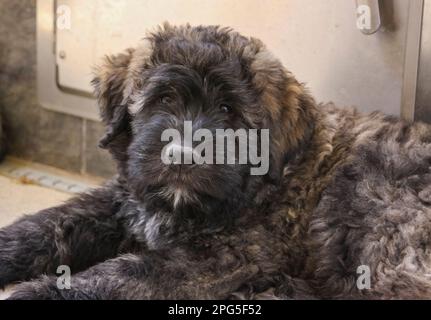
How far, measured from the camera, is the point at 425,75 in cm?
334

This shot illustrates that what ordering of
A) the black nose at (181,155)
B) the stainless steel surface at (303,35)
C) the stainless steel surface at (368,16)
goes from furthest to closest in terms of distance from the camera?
the stainless steel surface at (303,35) < the stainless steel surface at (368,16) < the black nose at (181,155)

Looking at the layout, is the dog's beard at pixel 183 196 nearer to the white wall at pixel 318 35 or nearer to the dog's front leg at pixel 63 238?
the dog's front leg at pixel 63 238

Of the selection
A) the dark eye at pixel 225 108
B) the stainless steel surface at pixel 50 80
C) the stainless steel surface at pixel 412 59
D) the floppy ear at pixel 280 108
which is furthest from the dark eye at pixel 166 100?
the stainless steel surface at pixel 50 80

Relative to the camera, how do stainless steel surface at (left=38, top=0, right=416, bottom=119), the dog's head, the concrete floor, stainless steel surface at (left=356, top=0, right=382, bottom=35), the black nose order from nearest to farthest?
the black nose, the dog's head, stainless steel surface at (left=356, top=0, right=382, bottom=35), stainless steel surface at (left=38, top=0, right=416, bottom=119), the concrete floor

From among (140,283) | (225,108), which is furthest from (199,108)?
(140,283)

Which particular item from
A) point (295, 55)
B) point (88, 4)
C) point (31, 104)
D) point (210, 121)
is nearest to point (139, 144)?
point (210, 121)

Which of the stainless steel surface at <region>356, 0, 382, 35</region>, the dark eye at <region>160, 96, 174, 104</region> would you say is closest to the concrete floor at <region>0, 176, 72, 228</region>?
the dark eye at <region>160, 96, 174, 104</region>

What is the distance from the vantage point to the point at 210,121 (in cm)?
268

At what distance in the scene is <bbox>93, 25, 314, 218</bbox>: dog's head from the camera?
8.73 feet

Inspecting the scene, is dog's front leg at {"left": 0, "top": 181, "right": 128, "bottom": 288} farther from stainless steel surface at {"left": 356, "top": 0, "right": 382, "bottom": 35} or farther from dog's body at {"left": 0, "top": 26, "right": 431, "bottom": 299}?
stainless steel surface at {"left": 356, "top": 0, "right": 382, "bottom": 35}

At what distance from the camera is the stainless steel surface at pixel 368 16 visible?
10.6ft

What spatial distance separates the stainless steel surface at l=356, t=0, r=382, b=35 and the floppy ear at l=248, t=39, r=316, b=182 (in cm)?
54

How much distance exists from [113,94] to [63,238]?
56cm

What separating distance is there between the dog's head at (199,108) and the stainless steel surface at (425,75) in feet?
2.12
